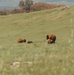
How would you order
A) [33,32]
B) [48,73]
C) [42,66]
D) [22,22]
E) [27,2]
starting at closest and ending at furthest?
1. [48,73]
2. [42,66]
3. [33,32]
4. [22,22]
5. [27,2]

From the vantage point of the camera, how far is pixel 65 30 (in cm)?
3091

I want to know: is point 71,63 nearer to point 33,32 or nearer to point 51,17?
point 33,32

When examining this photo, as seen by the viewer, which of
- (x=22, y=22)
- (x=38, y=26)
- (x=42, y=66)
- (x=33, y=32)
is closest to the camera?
(x=42, y=66)

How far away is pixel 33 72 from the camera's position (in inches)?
301

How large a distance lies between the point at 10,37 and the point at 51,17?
11259mm

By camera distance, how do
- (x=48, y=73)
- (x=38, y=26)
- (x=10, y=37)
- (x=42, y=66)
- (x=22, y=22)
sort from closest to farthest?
(x=48, y=73), (x=42, y=66), (x=10, y=37), (x=38, y=26), (x=22, y=22)

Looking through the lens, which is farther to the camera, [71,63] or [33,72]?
[71,63]

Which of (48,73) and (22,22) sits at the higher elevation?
(48,73)

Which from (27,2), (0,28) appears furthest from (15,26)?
(27,2)

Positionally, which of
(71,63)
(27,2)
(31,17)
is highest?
(71,63)

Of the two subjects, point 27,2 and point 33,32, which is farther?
point 27,2

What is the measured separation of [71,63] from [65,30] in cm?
2249

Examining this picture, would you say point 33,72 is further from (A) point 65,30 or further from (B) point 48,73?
(A) point 65,30

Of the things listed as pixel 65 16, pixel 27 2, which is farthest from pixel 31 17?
pixel 27 2
